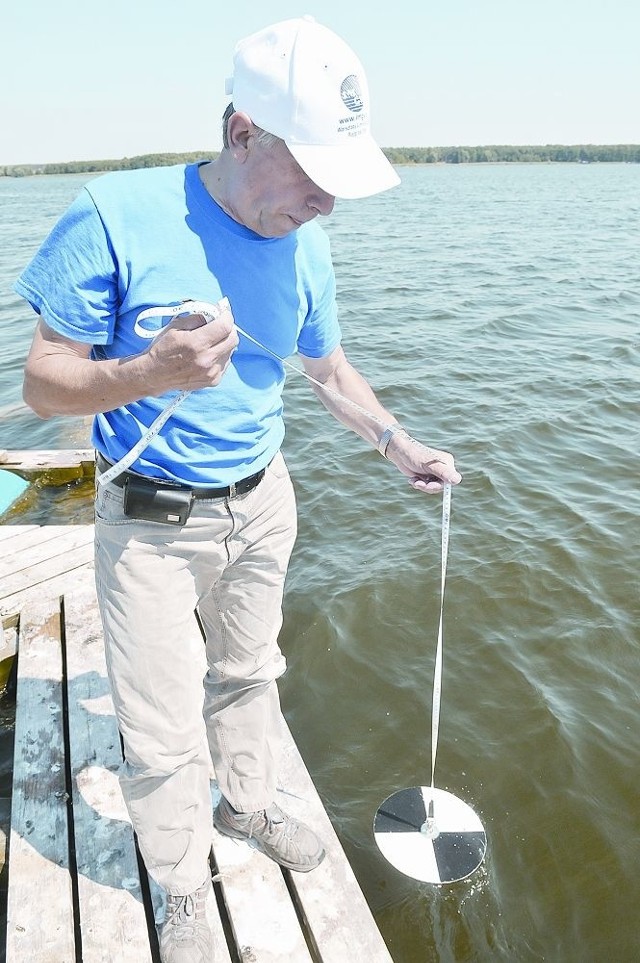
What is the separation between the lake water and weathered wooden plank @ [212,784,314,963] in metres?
0.89

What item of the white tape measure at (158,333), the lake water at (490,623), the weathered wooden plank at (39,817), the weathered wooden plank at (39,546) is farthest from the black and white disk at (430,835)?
the weathered wooden plank at (39,546)

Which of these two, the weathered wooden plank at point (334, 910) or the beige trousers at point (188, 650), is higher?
the beige trousers at point (188, 650)

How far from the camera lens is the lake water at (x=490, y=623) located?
11.5ft

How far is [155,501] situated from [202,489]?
0.16m

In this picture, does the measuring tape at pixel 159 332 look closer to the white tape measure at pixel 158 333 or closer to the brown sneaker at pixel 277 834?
the white tape measure at pixel 158 333

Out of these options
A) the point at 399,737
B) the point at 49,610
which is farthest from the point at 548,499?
the point at 49,610

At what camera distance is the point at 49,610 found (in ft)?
14.2

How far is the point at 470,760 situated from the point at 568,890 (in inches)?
33.6

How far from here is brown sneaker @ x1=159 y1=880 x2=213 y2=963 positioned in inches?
97.0

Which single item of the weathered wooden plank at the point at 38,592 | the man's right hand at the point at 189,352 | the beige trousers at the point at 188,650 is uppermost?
the man's right hand at the point at 189,352

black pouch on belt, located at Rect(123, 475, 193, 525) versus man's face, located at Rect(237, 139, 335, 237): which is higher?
man's face, located at Rect(237, 139, 335, 237)

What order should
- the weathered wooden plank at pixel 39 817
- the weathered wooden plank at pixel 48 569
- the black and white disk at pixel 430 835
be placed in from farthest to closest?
the weathered wooden plank at pixel 48 569 → the black and white disk at pixel 430 835 → the weathered wooden plank at pixel 39 817

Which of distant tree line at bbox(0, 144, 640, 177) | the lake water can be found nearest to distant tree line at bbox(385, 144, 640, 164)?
distant tree line at bbox(0, 144, 640, 177)

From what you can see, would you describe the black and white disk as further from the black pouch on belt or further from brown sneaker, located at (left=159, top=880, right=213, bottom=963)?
the black pouch on belt
